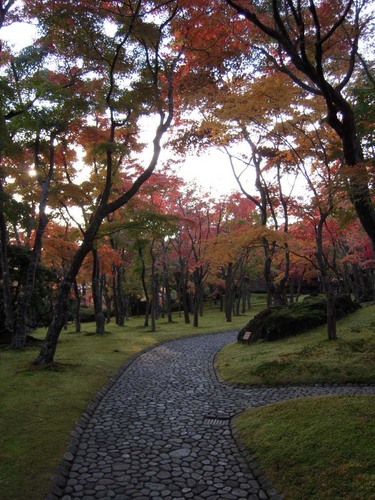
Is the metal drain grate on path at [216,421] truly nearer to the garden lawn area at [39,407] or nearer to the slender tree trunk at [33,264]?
the garden lawn area at [39,407]

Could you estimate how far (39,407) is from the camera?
7.64 meters

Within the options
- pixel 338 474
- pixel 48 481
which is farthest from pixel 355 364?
pixel 48 481

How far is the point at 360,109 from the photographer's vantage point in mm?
10289

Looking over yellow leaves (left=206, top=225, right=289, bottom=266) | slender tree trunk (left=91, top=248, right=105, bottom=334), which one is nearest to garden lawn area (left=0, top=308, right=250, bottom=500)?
yellow leaves (left=206, top=225, right=289, bottom=266)

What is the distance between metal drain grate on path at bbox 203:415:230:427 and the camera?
726 centimetres

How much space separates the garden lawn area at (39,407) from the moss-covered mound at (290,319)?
5.87 m

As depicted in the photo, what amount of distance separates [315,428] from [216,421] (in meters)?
2.17

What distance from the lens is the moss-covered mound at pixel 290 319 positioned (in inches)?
629

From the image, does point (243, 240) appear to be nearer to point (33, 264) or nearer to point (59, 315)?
point (59, 315)


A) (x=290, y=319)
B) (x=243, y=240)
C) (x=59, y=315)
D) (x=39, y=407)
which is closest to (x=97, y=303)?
(x=59, y=315)

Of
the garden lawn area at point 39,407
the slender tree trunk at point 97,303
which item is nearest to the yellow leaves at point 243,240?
the garden lawn area at point 39,407

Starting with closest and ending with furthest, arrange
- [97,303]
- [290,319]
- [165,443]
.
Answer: [165,443]
[290,319]
[97,303]

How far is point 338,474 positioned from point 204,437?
8.46 ft

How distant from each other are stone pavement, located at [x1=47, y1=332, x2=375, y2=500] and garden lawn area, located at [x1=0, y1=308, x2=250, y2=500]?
0.87 ft
